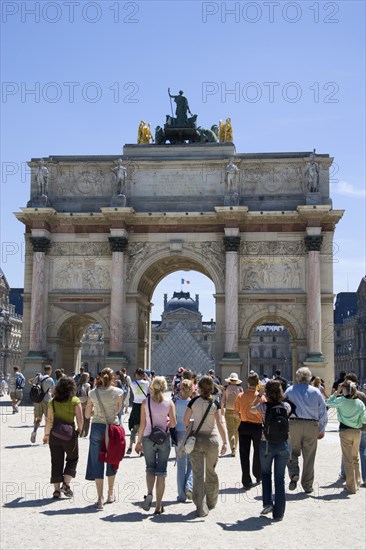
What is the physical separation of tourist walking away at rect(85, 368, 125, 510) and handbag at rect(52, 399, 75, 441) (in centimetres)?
49

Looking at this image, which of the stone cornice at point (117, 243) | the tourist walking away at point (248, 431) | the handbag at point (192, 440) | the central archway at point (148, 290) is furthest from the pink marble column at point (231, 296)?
the handbag at point (192, 440)

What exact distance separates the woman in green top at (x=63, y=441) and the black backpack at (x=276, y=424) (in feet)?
9.71

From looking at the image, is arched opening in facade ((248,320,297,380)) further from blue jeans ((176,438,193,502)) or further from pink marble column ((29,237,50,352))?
blue jeans ((176,438,193,502))

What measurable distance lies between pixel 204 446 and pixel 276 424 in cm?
112

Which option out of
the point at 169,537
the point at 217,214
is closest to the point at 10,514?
the point at 169,537

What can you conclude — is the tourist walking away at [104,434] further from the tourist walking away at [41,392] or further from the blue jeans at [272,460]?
the tourist walking away at [41,392]

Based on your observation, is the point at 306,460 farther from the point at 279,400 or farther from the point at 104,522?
the point at 104,522

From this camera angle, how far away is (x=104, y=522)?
10.2 m

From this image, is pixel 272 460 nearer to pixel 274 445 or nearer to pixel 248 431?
pixel 274 445

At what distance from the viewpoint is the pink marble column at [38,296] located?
123ft

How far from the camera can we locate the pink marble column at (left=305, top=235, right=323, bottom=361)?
3616 centimetres

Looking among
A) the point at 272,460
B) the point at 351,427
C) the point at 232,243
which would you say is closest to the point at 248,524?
the point at 272,460

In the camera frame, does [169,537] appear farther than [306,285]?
No

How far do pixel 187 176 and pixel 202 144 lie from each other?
1952mm
